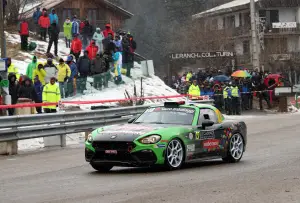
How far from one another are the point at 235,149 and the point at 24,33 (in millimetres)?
19923

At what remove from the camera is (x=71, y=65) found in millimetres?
28516

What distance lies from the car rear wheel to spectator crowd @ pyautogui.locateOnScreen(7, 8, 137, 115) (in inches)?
308

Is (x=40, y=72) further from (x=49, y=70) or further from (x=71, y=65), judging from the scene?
(x=71, y=65)

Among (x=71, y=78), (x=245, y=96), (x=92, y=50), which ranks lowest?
(x=245, y=96)

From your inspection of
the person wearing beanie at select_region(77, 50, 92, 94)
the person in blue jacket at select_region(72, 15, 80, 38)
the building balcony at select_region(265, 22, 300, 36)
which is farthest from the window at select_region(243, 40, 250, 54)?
the person wearing beanie at select_region(77, 50, 92, 94)

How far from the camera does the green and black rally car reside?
43.9 ft

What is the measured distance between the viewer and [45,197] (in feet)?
34.4

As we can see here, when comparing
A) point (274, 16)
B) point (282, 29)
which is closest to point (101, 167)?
point (282, 29)

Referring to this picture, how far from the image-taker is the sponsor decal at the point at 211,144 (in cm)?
1473

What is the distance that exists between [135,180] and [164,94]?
901 inches

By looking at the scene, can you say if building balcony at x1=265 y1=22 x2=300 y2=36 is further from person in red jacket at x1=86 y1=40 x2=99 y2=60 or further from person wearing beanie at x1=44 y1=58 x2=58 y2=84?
person wearing beanie at x1=44 y1=58 x2=58 y2=84

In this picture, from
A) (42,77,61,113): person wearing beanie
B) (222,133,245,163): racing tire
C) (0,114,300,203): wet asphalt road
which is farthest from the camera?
(42,77,61,113): person wearing beanie

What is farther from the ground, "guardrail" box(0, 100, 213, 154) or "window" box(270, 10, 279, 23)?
"window" box(270, 10, 279, 23)

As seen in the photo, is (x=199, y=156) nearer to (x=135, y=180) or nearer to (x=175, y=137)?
(x=175, y=137)
